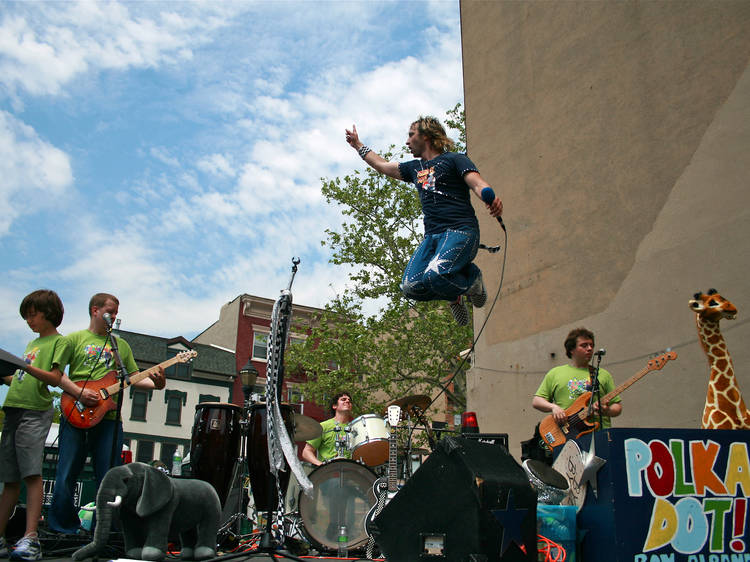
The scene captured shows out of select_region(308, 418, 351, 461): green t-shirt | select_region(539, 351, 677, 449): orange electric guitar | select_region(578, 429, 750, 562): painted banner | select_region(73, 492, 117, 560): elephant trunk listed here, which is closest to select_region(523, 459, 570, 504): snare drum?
select_region(578, 429, 750, 562): painted banner

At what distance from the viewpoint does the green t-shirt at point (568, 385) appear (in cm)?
599

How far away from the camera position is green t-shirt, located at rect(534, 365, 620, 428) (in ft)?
19.6

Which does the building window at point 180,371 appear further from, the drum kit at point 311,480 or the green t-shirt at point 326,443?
the drum kit at point 311,480

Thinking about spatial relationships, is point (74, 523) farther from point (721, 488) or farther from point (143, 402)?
point (143, 402)

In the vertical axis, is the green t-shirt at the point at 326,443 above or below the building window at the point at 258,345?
below

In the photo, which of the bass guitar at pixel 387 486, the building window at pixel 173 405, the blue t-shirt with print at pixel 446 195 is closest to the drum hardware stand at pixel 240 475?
the bass guitar at pixel 387 486

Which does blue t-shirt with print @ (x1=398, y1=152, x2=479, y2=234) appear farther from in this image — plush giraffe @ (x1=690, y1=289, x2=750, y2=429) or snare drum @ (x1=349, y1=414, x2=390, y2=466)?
snare drum @ (x1=349, y1=414, x2=390, y2=466)

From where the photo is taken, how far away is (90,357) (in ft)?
17.3

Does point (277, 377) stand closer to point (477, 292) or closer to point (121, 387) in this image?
point (121, 387)

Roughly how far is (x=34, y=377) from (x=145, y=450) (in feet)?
97.8

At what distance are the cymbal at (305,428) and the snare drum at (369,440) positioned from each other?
508 mm

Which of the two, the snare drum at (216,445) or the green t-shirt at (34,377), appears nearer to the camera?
the green t-shirt at (34,377)

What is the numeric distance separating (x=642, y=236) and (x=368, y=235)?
46.9 ft

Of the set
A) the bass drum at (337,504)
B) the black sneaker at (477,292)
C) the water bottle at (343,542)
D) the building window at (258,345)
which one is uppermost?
the building window at (258,345)
